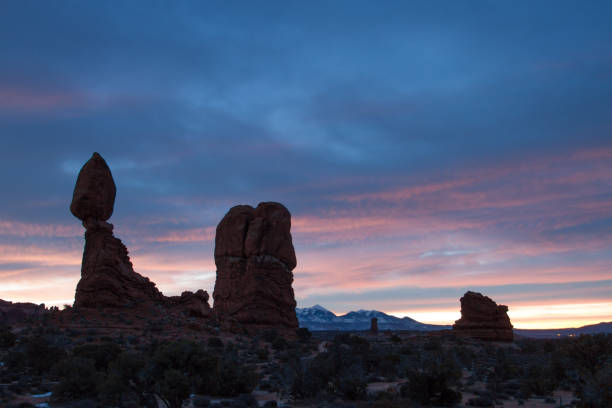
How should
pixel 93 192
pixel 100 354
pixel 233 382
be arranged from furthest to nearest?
pixel 93 192 → pixel 100 354 → pixel 233 382

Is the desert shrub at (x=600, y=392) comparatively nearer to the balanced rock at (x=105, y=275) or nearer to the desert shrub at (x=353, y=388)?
the desert shrub at (x=353, y=388)

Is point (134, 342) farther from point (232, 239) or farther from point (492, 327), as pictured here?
point (492, 327)

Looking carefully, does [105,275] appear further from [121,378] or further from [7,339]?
[121,378]

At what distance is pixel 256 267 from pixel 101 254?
16738 millimetres

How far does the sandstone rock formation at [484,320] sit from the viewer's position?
60.5 m

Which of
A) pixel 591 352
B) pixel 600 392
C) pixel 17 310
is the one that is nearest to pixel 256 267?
pixel 17 310

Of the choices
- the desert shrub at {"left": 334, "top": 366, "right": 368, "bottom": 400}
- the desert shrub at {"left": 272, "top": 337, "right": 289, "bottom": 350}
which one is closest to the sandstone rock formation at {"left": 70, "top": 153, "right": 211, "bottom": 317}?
the desert shrub at {"left": 272, "top": 337, "right": 289, "bottom": 350}

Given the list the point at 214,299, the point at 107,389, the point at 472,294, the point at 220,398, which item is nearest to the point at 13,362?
the point at 220,398

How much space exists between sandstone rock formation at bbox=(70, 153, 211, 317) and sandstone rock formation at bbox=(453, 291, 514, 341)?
122 ft

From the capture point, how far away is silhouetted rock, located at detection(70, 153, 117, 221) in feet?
129

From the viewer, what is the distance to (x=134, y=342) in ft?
104

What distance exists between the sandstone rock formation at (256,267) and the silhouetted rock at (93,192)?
574 inches

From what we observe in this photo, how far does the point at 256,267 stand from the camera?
51.7m

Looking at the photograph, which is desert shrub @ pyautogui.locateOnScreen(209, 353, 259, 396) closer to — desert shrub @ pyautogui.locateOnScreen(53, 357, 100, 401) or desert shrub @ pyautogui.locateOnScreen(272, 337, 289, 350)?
desert shrub @ pyautogui.locateOnScreen(53, 357, 100, 401)
